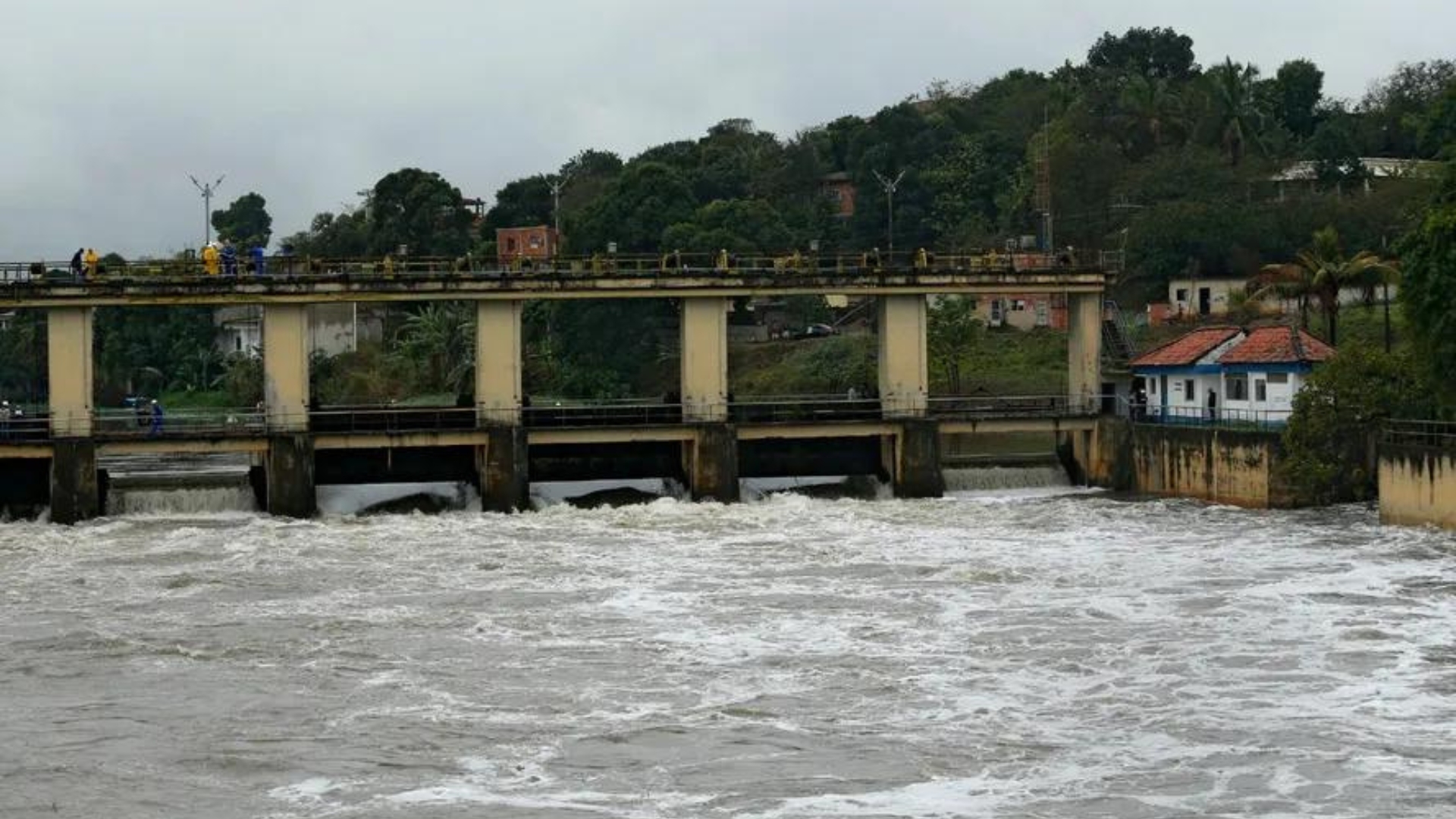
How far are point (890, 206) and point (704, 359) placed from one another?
140 ft

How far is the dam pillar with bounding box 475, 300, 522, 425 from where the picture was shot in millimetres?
50844

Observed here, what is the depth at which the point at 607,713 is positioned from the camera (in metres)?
26.3

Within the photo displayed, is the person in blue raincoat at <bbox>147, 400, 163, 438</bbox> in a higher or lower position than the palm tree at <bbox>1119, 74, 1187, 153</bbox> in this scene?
lower

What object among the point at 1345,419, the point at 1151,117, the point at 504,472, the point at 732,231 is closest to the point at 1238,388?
the point at 1345,419

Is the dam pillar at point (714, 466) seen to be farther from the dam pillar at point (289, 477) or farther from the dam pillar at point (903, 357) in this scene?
the dam pillar at point (289, 477)

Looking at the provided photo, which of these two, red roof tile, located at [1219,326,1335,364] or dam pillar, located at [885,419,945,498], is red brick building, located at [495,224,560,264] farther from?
red roof tile, located at [1219,326,1335,364]

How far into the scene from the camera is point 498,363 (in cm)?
5147

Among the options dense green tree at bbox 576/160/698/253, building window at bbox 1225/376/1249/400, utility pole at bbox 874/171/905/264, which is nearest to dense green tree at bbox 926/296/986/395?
utility pole at bbox 874/171/905/264

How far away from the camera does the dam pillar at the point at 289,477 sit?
159 feet

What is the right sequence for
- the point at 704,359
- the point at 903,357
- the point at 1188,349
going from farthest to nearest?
the point at 1188,349
the point at 903,357
the point at 704,359

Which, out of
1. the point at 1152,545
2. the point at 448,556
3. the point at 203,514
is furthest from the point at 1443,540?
the point at 203,514

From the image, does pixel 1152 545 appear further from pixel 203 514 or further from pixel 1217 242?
pixel 1217 242

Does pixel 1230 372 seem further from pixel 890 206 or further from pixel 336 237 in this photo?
pixel 336 237

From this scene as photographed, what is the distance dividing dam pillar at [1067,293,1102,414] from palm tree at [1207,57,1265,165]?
3741 cm
